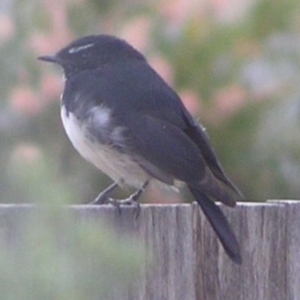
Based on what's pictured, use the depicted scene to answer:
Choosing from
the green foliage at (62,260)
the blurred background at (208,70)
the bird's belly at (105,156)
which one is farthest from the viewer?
the blurred background at (208,70)

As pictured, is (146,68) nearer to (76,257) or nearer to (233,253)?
(233,253)

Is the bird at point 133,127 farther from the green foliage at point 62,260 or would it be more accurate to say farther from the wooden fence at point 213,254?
the green foliage at point 62,260

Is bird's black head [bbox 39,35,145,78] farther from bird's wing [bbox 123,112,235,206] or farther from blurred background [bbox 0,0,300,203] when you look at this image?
blurred background [bbox 0,0,300,203]

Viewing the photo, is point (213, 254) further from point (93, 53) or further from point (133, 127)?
point (93, 53)

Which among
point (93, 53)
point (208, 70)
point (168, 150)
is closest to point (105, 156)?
point (168, 150)

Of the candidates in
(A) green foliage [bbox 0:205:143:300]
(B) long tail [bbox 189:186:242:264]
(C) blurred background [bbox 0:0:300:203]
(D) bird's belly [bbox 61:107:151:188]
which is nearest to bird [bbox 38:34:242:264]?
(D) bird's belly [bbox 61:107:151:188]

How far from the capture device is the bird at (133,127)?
3.23m

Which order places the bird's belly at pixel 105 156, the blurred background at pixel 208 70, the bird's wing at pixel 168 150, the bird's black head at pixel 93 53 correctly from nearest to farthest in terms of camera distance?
the bird's wing at pixel 168 150 < the bird's belly at pixel 105 156 < the bird's black head at pixel 93 53 < the blurred background at pixel 208 70

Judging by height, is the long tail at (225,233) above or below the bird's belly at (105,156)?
below

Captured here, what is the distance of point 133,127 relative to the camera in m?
3.45

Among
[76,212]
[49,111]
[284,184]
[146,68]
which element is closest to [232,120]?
[284,184]

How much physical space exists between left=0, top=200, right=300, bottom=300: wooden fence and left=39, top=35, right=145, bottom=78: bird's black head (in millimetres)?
1503

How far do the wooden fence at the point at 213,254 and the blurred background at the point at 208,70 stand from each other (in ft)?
8.82

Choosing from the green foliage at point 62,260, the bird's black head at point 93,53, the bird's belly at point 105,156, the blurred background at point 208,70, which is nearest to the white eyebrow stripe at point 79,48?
the bird's black head at point 93,53
